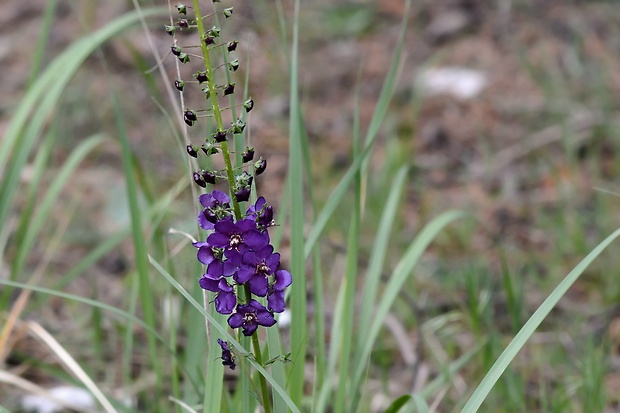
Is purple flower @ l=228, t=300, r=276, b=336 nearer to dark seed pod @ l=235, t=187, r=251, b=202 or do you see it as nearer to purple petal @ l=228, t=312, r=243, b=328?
purple petal @ l=228, t=312, r=243, b=328

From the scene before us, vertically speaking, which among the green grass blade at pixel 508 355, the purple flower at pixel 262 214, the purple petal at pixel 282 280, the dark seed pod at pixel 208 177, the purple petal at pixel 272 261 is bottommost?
the green grass blade at pixel 508 355

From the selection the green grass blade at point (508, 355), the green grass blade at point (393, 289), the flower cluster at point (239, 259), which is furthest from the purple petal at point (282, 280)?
the green grass blade at point (393, 289)

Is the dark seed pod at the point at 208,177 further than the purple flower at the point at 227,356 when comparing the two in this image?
No

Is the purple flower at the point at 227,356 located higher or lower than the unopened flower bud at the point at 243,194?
lower

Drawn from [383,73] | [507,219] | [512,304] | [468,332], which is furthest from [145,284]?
[383,73]

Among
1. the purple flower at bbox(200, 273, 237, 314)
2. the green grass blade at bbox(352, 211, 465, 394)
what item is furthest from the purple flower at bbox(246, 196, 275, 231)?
the green grass blade at bbox(352, 211, 465, 394)

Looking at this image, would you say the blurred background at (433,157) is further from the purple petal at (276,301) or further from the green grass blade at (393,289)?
the purple petal at (276,301)

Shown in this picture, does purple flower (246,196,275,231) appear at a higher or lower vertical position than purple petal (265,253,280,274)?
higher

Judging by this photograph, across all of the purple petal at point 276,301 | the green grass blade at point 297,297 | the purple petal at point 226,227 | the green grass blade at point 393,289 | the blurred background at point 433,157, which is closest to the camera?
the purple petal at point 226,227
